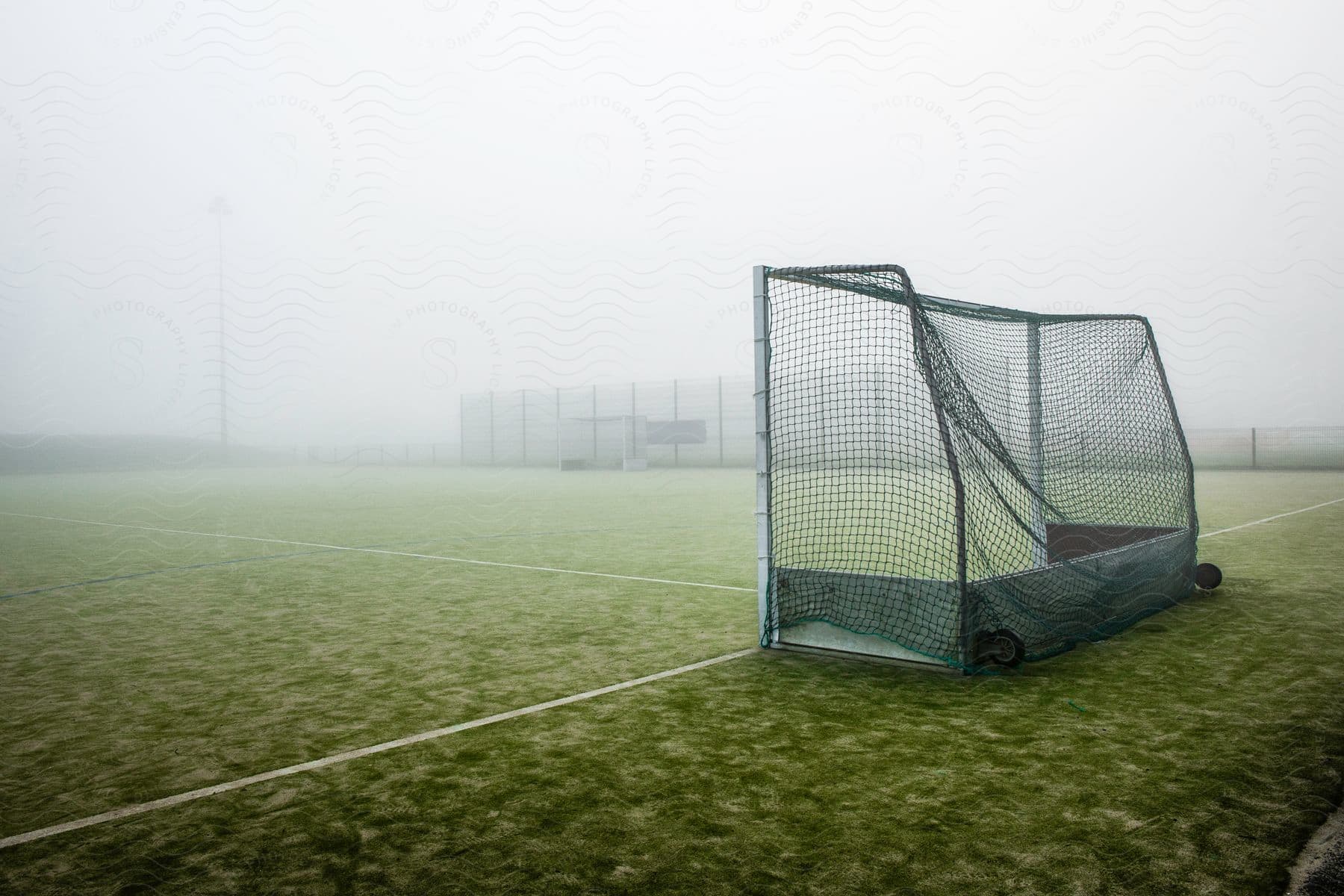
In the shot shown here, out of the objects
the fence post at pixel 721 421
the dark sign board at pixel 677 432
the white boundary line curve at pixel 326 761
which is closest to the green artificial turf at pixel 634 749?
the white boundary line curve at pixel 326 761

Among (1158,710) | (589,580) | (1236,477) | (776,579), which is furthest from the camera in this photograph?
(1236,477)

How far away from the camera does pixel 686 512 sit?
46.3 ft

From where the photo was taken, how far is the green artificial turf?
242cm

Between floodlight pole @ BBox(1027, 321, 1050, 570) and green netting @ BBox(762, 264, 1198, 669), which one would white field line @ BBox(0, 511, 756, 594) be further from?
floodlight pole @ BBox(1027, 321, 1050, 570)

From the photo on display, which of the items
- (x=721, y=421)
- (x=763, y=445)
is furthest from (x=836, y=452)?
(x=721, y=421)

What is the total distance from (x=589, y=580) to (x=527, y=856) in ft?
16.2

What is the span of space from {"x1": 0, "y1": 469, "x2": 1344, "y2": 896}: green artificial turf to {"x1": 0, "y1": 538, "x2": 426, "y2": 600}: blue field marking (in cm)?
55

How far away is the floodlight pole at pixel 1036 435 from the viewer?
6.34 meters

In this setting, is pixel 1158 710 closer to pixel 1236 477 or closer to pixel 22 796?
pixel 22 796

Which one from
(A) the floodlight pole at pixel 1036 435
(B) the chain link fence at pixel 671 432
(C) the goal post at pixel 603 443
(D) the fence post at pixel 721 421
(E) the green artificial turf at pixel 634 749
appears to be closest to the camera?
(E) the green artificial turf at pixel 634 749

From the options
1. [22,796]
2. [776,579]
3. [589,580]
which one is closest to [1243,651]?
[776,579]

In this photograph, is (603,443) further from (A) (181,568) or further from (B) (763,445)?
(B) (763,445)

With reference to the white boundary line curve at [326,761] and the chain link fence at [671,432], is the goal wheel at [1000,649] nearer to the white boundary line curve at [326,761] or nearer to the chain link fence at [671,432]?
the white boundary line curve at [326,761]

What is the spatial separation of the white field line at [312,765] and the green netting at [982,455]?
3.74 feet
